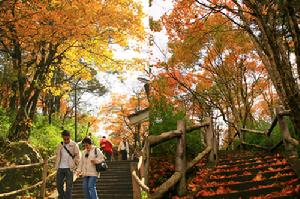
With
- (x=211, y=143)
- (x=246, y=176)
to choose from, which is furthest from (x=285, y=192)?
(x=211, y=143)

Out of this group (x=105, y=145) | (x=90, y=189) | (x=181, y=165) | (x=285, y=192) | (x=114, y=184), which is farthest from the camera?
(x=105, y=145)

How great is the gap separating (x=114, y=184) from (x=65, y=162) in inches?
220

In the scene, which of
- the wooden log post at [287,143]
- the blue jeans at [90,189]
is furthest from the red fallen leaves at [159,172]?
the wooden log post at [287,143]

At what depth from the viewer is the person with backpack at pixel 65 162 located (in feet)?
28.2

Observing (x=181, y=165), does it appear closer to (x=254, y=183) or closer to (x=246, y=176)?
(x=254, y=183)

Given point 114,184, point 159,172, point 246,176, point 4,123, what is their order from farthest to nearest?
point 4,123 → point 114,184 → point 159,172 → point 246,176

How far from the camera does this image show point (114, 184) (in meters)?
13.8

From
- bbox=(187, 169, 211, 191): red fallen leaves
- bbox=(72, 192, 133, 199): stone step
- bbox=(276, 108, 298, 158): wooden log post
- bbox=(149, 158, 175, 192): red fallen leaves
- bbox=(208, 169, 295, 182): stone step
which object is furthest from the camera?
bbox=(72, 192, 133, 199): stone step

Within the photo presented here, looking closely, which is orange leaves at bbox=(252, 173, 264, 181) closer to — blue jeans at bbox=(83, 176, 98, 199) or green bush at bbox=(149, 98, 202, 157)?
green bush at bbox=(149, 98, 202, 157)

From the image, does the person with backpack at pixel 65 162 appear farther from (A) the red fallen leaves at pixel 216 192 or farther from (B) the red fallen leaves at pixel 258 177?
(B) the red fallen leaves at pixel 258 177

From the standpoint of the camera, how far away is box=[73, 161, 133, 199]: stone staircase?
12.5m

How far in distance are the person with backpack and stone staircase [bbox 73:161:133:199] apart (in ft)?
13.2

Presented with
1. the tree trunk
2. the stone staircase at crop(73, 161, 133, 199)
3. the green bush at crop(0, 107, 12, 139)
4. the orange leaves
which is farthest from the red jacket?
the orange leaves

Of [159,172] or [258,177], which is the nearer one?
[258,177]
